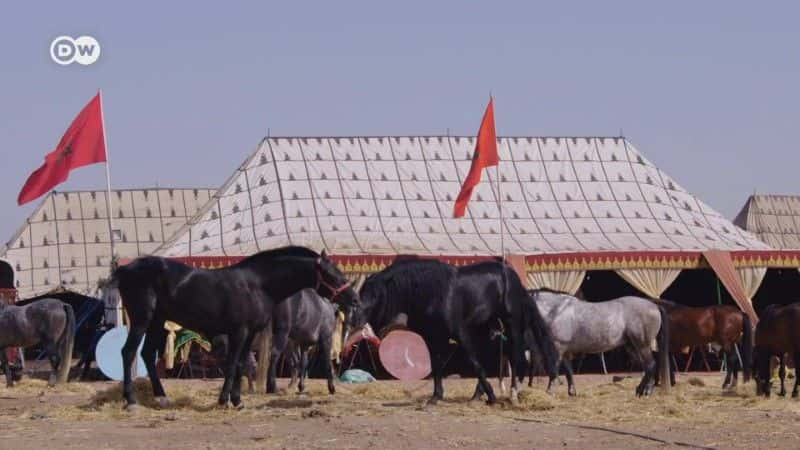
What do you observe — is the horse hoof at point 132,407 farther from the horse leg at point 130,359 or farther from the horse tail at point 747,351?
the horse tail at point 747,351

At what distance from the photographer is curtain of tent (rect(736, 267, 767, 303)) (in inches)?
1140

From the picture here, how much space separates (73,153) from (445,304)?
304 inches

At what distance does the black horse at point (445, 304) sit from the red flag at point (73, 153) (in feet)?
22.6

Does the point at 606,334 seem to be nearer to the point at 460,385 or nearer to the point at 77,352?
the point at 460,385

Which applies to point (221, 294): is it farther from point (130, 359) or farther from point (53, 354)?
point (53, 354)

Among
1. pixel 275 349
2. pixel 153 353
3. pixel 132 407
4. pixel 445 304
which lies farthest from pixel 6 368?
pixel 445 304

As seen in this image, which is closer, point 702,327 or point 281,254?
point 281,254

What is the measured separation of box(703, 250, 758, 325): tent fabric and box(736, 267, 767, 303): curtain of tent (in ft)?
0.78

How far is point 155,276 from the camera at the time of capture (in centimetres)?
1612

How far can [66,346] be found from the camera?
23984mm

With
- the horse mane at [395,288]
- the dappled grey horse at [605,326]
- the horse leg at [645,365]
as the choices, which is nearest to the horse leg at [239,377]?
the horse mane at [395,288]

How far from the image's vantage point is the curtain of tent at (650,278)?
93.0ft

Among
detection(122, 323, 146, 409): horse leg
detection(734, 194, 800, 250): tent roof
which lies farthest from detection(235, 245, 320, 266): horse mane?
detection(734, 194, 800, 250): tent roof

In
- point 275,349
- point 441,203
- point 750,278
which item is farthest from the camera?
point 441,203
